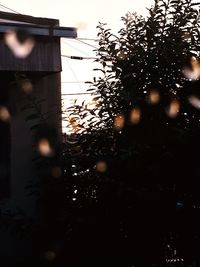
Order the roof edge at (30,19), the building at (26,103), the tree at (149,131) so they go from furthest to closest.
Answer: the roof edge at (30,19) < the building at (26,103) < the tree at (149,131)

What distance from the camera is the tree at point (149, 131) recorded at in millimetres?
4914

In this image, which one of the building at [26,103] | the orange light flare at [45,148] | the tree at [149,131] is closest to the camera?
the tree at [149,131]

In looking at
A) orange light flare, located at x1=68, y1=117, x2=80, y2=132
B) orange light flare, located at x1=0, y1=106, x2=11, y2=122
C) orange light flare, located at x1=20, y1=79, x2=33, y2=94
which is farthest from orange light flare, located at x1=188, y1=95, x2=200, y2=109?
orange light flare, located at x1=0, y1=106, x2=11, y2=122

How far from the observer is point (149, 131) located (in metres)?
5.20

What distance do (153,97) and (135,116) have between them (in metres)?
0.27

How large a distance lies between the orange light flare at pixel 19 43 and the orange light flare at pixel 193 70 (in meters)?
1.75

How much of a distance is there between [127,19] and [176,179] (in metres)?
1.92

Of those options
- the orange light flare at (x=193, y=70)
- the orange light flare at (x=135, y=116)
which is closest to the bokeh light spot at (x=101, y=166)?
the orange light flare at (x=135, y=116)

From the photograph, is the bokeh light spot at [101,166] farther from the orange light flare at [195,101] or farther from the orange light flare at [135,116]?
the orange light flare at [195,101]

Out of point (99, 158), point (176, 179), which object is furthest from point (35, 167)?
point (176, 179)

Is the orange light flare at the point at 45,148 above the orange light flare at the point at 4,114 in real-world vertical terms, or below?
below

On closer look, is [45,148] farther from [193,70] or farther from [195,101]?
[193,70]

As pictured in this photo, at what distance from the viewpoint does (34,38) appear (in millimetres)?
5570

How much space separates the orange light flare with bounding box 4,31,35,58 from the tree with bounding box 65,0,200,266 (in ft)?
2.60
